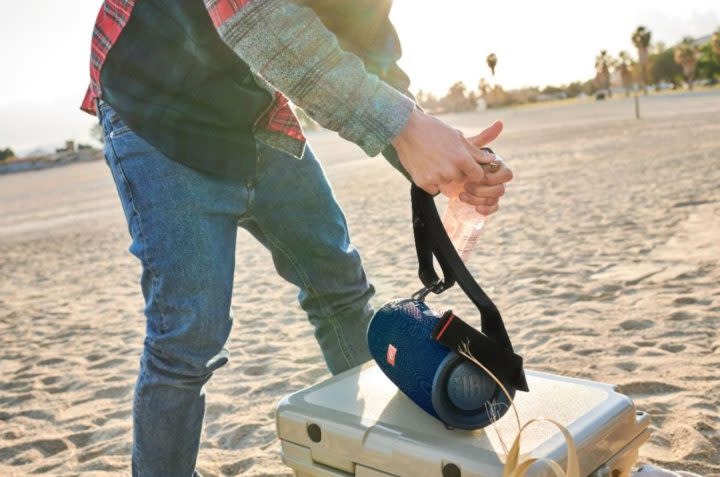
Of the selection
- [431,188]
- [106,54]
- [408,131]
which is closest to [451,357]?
[431,188]

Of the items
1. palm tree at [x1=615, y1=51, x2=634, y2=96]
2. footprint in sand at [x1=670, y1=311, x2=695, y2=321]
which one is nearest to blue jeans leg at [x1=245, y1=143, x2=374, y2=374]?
footprint in sand at [x1=670, y1=311, x2=695, y2=321]

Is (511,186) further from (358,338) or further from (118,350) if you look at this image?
(358,338)

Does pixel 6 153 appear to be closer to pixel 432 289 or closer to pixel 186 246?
pixel 186 246

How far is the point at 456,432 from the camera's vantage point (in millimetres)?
1633

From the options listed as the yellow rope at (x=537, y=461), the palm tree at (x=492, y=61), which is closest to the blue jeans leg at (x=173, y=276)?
the yellow rope at (x=537, y=461)

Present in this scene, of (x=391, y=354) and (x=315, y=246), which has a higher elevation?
(x=315, y=246)

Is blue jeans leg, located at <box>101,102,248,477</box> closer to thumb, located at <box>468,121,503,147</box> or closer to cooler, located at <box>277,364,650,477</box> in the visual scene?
cooler, located at <box>277,364,650,477</box>

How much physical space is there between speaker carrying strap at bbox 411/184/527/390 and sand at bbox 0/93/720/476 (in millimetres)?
1304

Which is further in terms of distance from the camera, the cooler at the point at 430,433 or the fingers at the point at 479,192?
the fingers at the point at 479,192

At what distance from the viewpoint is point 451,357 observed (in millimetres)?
1608

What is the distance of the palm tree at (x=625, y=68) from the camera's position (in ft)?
314

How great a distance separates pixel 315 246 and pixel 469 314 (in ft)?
9.97

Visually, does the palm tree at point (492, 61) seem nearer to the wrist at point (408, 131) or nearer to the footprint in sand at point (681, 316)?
the wrist at point (408, 131)

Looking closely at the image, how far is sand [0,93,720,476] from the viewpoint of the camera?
331 centimetres
